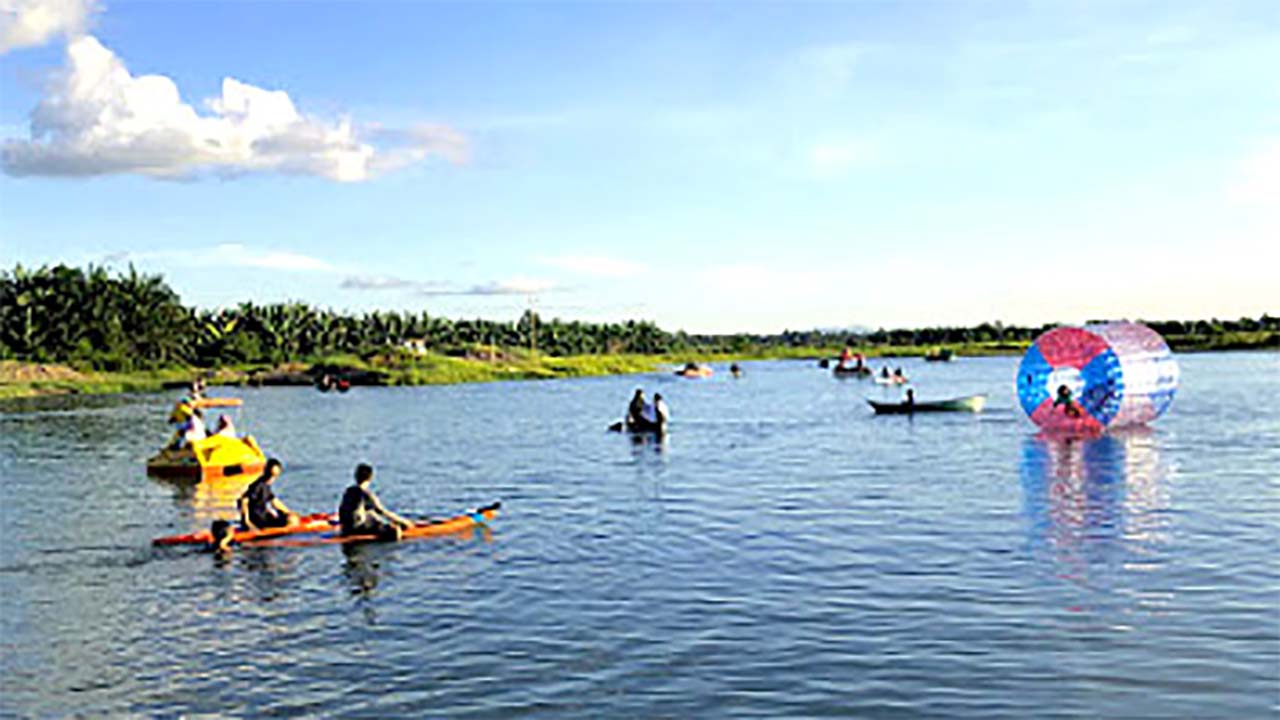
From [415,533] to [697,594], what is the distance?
314 inches

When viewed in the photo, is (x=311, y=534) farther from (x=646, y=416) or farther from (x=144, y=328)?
(x=144, y=328)

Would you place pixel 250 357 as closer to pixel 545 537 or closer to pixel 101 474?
pixel 101 474

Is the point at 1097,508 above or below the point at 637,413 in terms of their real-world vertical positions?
below

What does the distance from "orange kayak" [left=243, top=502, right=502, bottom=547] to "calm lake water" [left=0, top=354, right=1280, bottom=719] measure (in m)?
0.38

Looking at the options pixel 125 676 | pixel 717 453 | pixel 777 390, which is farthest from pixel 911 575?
pixel 777 390

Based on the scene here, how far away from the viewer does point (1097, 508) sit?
84.6 feet

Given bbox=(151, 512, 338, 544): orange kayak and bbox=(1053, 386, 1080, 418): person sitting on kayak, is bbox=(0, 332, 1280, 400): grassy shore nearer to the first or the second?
bbox=(1053, 386, 1080, 418): person sitting on kayak

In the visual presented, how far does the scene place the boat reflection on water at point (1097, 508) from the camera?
1938 cm

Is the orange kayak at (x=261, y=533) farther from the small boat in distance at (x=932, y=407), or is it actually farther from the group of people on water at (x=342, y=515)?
the small boat in distance at (x=932, y=407)

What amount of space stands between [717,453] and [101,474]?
21351 millimetres

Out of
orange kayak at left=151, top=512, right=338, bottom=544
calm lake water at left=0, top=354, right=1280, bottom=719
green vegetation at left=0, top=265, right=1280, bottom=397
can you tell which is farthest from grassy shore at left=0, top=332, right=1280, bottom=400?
orange kayak at left=151, top=512, right=338, bottom=544

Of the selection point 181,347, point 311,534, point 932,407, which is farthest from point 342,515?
point 181,347

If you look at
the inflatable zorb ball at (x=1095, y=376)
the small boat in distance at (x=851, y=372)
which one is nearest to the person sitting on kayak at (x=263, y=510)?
the inflatable zorb ball at (x=1095, y=376)

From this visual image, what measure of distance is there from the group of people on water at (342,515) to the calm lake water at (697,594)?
51 cm
